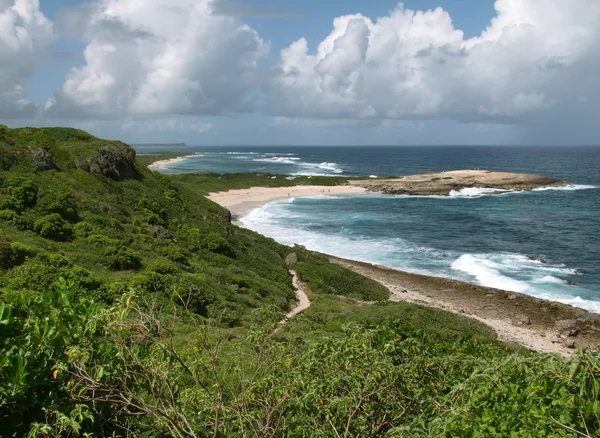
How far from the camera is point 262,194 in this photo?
77.2 m

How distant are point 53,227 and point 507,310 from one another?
80.9 ft

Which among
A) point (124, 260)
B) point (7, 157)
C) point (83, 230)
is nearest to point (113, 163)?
point (7, 157)

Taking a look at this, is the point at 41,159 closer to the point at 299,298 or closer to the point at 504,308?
the point at 299,298

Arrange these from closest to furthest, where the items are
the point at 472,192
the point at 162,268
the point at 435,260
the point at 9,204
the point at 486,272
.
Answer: the point at 162,268 < the point at 9,204 < the point at 486,272 < the point at 435,260 < the point at 472,192

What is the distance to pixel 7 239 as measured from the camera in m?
15.9

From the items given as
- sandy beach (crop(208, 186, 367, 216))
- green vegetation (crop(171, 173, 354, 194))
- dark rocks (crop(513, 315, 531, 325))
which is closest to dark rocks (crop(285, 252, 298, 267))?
dark rocks (crop(513, 315, 531, 325))

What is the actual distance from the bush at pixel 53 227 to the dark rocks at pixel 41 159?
23.4ft

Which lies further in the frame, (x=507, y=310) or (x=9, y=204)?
(x=507, y=310)

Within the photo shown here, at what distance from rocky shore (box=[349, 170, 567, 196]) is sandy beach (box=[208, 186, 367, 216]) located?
5672mm

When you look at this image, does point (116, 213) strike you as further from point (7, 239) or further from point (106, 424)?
point (106, 424)

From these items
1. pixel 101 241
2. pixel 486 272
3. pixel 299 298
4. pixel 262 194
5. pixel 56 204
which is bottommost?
pixel 486 272

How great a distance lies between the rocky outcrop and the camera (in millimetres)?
28625

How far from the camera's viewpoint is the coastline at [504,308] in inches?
886

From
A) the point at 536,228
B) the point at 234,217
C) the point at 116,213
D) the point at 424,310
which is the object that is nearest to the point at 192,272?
the point at 116,213
